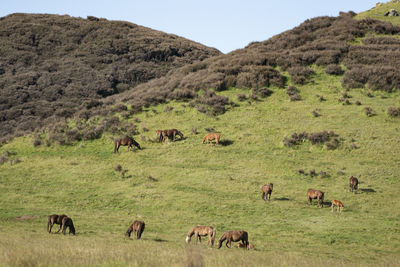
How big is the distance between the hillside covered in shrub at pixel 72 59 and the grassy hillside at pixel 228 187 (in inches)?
1233

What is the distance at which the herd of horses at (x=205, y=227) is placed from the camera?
15.9m

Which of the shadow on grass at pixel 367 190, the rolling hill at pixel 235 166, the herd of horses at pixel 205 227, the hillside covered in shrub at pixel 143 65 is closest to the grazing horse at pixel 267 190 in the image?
the herd of horses at pixel 205 227

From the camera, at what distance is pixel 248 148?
35281 millimetres

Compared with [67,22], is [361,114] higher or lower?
lower

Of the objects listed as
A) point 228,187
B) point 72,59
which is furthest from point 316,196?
point 72,59

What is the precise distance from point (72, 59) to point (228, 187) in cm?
7728

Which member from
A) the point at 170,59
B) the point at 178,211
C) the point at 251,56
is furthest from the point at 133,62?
the point at 178,211

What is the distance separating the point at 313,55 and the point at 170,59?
185 ft

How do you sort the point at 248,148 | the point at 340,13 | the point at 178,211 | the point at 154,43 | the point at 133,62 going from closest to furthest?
the point at 178,211, the point at 248,148, the point at 340,13, the point at 133,62, the point at 154,43

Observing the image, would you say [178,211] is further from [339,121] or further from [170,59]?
[170,59]

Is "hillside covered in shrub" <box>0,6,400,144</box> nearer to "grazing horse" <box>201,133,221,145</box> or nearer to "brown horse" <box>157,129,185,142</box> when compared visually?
"brown horse" <box>157,129,185,142</box>

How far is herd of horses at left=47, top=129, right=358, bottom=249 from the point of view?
1586 centimetres

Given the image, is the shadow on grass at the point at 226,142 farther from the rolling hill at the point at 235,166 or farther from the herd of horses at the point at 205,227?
the herd of horses at the point at 205,227

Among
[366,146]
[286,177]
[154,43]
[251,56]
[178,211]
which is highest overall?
[154,43]
